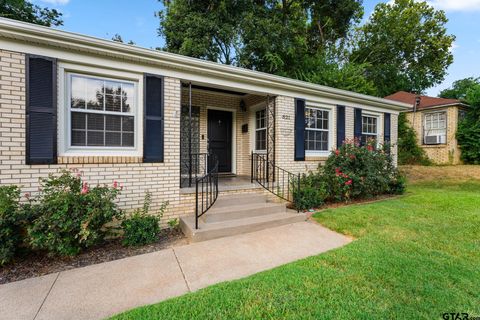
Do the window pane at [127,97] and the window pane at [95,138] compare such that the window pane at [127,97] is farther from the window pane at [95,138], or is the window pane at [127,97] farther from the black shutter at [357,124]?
the black shutter at [357,124]

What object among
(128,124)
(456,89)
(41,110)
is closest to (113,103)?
(128,124)

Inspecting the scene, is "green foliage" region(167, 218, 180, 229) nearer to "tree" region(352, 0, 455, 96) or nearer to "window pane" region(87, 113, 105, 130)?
"window pane" region(87, 113, 105, 130)

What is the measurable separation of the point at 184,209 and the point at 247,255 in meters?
1.88

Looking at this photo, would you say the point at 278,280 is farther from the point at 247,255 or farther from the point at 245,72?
the point at 245,72

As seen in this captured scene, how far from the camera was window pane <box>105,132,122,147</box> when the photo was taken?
164 inches

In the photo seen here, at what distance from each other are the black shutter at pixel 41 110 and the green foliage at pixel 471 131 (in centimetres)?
1810

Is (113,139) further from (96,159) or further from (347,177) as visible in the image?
(347,177)

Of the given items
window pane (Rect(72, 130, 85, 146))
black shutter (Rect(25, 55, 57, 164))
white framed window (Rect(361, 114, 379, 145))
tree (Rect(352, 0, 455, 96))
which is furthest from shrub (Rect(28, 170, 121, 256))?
tree (Rect(352, 0, 455, 96))

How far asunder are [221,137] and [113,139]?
3.61 meters

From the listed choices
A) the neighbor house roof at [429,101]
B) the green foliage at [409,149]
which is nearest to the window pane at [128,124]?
the green foliage at [409,149]

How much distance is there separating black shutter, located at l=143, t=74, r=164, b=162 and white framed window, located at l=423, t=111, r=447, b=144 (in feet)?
53.6

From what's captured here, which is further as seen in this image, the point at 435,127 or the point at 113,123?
the point at 435,127

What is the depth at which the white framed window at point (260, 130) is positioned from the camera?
22.5 ft

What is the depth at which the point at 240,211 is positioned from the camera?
14.9 feet
